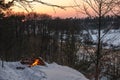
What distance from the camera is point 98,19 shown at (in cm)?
1861

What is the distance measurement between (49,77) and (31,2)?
10.8 m

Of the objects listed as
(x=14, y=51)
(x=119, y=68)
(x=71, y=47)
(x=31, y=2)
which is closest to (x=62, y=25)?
(x=14, y=51)

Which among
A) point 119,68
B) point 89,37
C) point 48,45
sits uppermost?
point 89,37

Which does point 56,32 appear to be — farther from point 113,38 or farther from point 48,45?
point 113,38

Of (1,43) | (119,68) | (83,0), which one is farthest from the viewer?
(119,68)

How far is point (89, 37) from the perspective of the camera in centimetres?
2264

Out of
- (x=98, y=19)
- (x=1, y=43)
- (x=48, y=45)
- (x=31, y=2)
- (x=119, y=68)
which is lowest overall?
(x=48, y=45)

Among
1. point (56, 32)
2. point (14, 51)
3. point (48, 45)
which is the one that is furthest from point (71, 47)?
point (56, 32)

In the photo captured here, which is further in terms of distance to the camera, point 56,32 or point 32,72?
point 56,32

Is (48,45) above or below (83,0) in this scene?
below

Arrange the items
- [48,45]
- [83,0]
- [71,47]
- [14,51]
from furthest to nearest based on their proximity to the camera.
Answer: [48,45]
[14,51]
[71,47]
[83,0]

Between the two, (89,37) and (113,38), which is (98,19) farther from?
(89,37)

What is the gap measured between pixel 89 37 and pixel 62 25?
246 feet

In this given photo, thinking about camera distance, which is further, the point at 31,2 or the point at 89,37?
the point at 89,37
